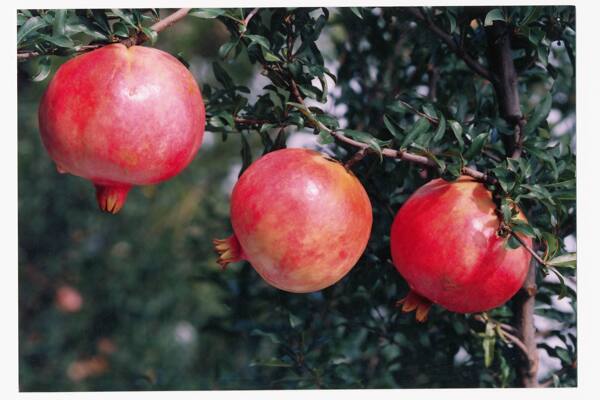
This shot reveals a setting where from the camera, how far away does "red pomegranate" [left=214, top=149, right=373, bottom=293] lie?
2.52ft

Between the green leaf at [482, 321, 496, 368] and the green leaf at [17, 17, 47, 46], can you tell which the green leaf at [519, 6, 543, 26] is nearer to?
the green leaf at [482, 321, 496, 368]

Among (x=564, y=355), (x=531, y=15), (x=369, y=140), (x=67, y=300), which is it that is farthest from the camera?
(x=67, y=300)

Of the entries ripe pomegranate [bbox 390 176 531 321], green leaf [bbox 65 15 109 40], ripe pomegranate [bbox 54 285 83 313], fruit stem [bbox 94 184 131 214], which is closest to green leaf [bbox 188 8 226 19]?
green leaf [bbox 65 15 109 40]

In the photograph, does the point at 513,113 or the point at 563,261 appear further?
the point at 513,113

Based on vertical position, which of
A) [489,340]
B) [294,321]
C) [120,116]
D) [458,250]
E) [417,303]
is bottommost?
[294,321]

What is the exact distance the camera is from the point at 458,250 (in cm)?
81

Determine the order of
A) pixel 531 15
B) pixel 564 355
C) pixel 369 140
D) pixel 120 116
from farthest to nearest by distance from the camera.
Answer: pixel 564 355 < pixel 531 15 < pixel 369 140 < pixel 120 116

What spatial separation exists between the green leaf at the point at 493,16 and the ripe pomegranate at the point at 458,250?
0.22 m

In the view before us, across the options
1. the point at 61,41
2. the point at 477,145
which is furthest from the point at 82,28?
the point at 477,145

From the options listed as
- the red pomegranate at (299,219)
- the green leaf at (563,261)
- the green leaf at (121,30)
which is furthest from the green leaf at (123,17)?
the green leaf at (563,261)

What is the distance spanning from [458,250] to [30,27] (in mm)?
560

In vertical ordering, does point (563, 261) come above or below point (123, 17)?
below

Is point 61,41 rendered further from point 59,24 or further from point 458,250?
point 458,250

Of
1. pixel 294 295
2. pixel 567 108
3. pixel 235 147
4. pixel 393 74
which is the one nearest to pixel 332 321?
pixel 294 295
